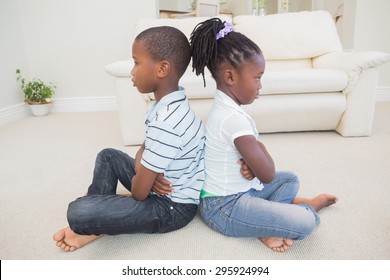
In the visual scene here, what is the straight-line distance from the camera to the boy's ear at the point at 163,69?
0.85 m

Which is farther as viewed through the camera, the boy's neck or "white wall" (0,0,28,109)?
"white wall" (0,0,28,109)

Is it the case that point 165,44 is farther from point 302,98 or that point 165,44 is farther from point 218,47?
point 302,98

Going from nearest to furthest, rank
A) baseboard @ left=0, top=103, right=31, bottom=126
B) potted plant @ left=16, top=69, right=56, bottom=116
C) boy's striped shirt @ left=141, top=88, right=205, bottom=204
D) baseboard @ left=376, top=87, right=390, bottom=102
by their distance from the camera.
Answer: boy's striped shirt @ left=141, top=88, right=205, bottom=204
baseboard @ left=0, top=103, right=31, bottom=126
potted plant @ left=16, top=69, right=56, bottom=116
baseboard @ left=376, top=87, right=390, bottom=102

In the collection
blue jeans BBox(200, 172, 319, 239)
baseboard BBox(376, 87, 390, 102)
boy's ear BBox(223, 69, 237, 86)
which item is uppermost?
boy's ear BBox(223, 69, 237, 86)

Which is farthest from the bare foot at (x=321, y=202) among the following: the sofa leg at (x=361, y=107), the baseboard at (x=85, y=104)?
the baseboard at (x=85, y=104)

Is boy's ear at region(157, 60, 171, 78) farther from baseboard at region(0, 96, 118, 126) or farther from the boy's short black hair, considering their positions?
baseboard at region(0, 96, 118, 126)

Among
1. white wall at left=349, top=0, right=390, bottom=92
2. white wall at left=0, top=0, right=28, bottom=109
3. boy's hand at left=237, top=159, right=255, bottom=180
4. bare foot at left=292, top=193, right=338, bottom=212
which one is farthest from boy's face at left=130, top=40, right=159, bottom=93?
white wall at left=349, top=0, right=390, bottom=92

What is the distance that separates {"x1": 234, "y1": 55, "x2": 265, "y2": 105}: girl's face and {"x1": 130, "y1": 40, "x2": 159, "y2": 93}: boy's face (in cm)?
23

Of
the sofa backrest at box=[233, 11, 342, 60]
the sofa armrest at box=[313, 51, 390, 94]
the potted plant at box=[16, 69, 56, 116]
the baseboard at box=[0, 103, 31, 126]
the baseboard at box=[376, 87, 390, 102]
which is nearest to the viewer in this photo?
the sofa armrest at box=[313, 51, 390, 94]

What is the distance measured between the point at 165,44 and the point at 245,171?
43 centimetres

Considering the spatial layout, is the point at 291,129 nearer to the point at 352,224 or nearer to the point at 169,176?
the point at 352,224

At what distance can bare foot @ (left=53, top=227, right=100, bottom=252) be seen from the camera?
36.6 inches

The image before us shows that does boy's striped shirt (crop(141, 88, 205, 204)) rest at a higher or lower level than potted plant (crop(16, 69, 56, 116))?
higher

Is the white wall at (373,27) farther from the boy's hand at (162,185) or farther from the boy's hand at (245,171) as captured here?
the boy's hand at (162,185)
